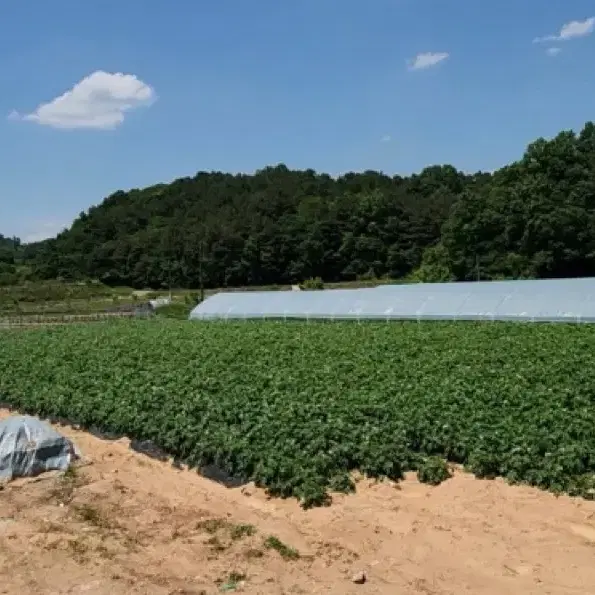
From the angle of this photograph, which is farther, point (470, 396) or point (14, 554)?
point (470, 396)

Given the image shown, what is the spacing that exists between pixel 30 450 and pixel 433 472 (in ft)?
15.4

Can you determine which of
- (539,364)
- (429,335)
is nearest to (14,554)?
(539,364)

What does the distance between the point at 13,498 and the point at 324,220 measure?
72.1 meters

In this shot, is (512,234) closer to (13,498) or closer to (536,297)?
(536,297)

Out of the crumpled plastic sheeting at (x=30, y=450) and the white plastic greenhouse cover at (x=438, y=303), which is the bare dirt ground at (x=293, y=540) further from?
the white plastic greenhouse cover at (x=438, y=303)

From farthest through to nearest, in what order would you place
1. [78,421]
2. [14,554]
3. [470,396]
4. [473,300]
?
[473,300]
[78,421]
[470,396]
[14,554]

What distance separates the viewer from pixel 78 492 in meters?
7.61

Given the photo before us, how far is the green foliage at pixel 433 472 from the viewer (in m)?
7.22

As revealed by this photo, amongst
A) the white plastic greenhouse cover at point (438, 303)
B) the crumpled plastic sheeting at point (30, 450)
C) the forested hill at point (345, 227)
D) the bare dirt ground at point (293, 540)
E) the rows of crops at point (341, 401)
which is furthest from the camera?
the forested hill at point (345, 227)

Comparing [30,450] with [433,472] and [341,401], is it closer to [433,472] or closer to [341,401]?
[341,401]

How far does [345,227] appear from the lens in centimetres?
7769

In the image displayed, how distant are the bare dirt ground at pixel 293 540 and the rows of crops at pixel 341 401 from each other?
36cm

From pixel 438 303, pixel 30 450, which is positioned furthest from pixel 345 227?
pixel 30 450

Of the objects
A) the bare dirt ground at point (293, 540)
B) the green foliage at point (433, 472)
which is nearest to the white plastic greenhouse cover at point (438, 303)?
the green foliage at point (433, 472)
